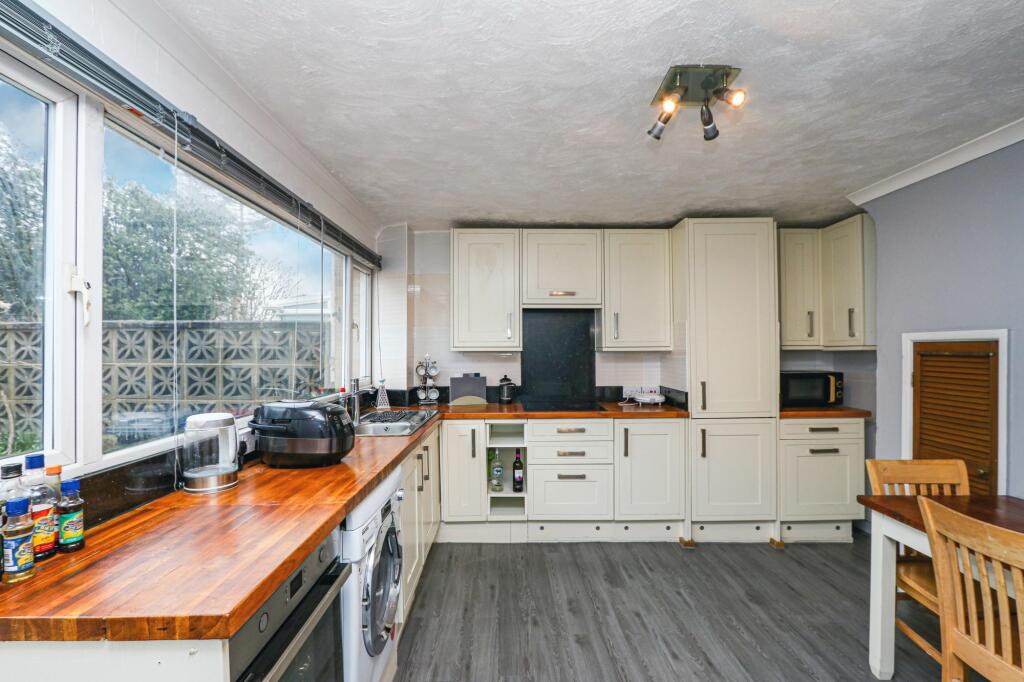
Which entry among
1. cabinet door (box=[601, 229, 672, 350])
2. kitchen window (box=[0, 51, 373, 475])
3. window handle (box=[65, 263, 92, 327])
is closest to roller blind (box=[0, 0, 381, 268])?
kitchen window (box=[0, 51, 373, 475])

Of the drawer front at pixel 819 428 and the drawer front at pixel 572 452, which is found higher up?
the drawer front at pixel 819 428

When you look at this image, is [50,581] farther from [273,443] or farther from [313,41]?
[313,41]

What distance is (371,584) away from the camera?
1.50 metres

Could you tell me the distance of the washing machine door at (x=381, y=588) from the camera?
1456mm

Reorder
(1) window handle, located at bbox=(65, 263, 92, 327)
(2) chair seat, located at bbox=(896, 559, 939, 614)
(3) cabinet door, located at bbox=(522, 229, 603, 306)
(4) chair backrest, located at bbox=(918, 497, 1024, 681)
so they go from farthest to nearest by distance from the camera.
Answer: (3) cabinet door, located at bbox=(522, 229, 603, 306) < (2) chair seat, located at bbox=(896, 559, 939, 614) < (4) chair backrest, located at bbox=(918, 497, 1024, 681) < (1) window handle, located at bbox=(65, 263, 92, 327)

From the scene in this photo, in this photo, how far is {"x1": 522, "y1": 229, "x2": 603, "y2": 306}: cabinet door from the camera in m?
3.32

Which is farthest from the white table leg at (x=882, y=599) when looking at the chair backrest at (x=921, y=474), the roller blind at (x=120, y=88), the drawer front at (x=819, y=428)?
the roller blind at (x=120, y=88)

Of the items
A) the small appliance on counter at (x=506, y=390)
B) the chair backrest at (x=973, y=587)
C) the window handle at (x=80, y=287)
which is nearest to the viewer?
the window handle at (x=80, y=287)

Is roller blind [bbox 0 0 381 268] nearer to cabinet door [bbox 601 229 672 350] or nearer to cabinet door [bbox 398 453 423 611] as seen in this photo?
cabinet door [bbox 398 453 423 611]

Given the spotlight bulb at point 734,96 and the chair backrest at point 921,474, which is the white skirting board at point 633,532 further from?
the spotlight bulb at point 734,96

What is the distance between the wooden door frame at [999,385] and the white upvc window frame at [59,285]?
3.55m

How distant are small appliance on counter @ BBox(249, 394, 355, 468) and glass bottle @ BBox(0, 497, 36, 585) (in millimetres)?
782

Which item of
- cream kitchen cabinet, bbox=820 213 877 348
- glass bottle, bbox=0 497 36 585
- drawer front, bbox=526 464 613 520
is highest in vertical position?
cream kitchen cabinet, bbox=820 213 877 348

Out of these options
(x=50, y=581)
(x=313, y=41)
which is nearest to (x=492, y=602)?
(x=50, y=581)
